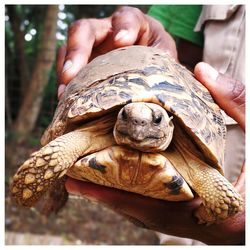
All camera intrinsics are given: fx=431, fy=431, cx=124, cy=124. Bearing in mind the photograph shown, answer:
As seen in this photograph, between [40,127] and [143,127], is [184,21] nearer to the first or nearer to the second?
[143,127]

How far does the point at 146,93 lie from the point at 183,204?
430 millimetres

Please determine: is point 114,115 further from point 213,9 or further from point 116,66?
point 213,9

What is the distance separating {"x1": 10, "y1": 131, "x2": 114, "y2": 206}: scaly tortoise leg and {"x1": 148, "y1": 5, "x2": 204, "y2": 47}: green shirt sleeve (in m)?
1.30

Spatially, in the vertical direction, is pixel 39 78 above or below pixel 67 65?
below

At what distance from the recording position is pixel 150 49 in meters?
1.58

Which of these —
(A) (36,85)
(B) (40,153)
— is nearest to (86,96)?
(B) (40,153)

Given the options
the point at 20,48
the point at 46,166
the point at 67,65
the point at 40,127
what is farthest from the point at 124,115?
the point at 20,48

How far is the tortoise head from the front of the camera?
4.04 feet

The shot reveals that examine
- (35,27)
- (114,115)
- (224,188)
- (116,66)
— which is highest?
(116,66)

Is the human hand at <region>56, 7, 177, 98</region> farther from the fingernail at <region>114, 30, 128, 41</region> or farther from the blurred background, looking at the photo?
the blurred background

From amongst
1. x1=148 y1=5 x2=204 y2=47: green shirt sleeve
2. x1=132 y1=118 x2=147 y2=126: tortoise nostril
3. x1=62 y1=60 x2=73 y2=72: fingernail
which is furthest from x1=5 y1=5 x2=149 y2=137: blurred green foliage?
x1=132 y1=118 x2=147 y2=126: tortoise nostril

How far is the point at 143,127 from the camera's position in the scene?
4.08ft

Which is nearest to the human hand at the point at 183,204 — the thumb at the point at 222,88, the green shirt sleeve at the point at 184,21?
the thumb at the point at 222,88
